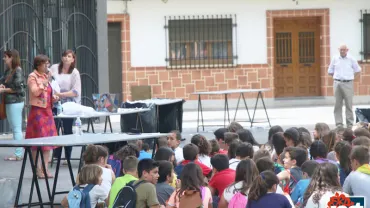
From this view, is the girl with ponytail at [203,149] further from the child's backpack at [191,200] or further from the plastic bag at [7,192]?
the child's backpack at [191,200]

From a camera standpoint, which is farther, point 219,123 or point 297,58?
point 297,58

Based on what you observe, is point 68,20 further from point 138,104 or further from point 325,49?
point 325,49

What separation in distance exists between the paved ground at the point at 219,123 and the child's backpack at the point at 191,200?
2436 mm

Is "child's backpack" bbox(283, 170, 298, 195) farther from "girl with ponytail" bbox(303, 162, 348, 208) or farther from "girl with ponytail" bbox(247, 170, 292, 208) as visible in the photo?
"girl with ponytail" bbox(247, 170, 292, 208)

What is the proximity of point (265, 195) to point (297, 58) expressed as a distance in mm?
22238

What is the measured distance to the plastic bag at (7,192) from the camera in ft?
35.0

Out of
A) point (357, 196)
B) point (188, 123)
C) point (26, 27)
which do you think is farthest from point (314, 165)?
point (188, 123)

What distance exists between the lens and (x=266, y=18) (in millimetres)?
29672

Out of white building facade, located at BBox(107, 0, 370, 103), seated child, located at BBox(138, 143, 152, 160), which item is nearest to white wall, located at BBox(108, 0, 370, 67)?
white building facade, located at BBox(107, 0, 370, 103)

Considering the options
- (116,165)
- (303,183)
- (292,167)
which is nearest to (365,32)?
(116,165)

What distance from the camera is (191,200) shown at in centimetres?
920

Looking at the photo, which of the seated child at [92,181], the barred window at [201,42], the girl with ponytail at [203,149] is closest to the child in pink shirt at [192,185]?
the seated child at [92,181]

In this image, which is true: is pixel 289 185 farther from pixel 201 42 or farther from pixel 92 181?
pixel 201 42

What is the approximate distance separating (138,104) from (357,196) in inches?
295
